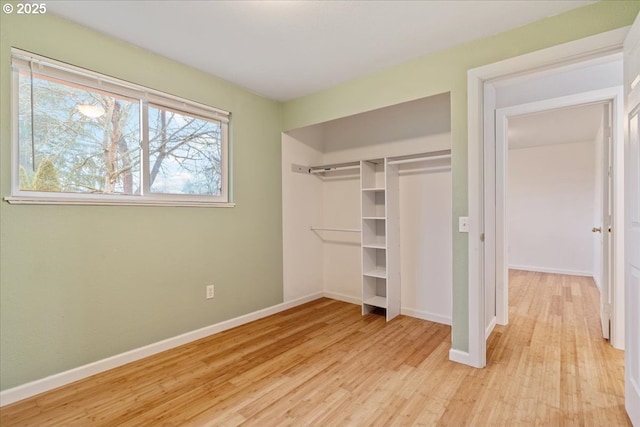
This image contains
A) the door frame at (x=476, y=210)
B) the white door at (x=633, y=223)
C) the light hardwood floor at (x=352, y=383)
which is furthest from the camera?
the door frame at (x=476, y=210)

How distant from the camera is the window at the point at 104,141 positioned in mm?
1893

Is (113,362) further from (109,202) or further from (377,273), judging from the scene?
(377,273)

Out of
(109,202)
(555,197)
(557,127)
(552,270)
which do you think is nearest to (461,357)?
(109,202)

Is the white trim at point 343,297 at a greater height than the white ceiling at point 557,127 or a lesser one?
lesser

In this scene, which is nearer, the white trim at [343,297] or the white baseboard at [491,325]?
the white baseboard at [491,325]

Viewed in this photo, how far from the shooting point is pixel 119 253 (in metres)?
2.23

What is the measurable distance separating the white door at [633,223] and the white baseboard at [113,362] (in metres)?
2.81

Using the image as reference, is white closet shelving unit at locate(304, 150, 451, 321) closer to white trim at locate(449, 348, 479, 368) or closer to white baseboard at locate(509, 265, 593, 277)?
white trim at locate(449, 348, 479, 368)

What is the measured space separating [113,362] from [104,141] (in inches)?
63.6

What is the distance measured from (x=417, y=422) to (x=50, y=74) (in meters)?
3.08

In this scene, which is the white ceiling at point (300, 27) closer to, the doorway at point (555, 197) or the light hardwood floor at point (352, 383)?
the light hardwood floor at point (352, 383)

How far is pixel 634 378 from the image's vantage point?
1.57 meters

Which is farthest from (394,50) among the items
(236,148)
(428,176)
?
(236,148)

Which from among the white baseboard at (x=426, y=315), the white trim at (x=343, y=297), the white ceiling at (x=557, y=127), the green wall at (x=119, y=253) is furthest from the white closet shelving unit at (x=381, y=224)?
the white ceiling at (x=557, y=127)
